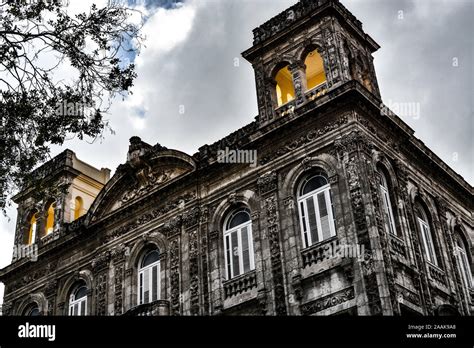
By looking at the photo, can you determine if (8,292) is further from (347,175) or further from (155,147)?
(347,175)

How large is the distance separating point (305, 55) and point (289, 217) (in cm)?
570

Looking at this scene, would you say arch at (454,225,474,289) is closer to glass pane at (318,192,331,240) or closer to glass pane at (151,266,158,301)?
glass pane at (318,192,331,240)

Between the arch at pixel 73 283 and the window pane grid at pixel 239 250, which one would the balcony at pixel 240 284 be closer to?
the window pane grid at pixel 239 250

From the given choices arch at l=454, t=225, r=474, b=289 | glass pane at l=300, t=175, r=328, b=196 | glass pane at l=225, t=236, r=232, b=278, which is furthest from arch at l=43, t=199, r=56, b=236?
arch at l=454, t=225, r=474, b=289

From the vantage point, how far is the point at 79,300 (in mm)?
26766

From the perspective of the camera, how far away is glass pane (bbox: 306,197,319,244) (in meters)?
21.3

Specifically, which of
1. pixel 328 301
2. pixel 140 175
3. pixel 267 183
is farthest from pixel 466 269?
pixel 140 175

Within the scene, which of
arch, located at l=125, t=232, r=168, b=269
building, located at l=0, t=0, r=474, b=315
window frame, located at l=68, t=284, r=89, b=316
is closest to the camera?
building, located at l=0, t=0, r=474, b=315

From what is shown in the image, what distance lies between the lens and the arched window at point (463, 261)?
2466 centimetres

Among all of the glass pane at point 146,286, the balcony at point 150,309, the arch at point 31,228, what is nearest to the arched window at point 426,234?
the balcony at point 150,309

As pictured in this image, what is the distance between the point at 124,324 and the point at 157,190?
1415 cm

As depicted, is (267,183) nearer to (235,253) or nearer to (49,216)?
(235,253)

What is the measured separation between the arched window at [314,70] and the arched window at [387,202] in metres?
4.81

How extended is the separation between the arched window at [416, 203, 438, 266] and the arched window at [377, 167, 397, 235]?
1637mm
